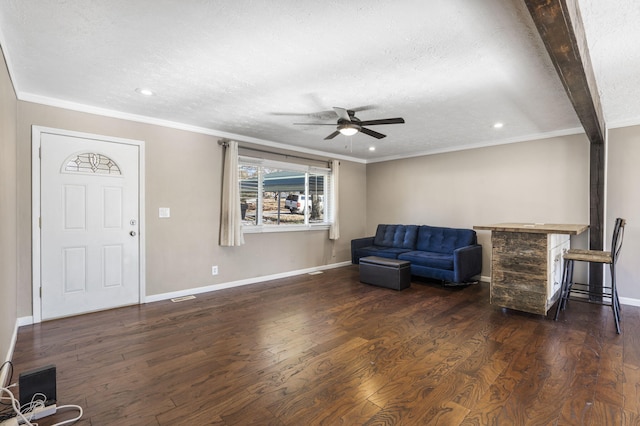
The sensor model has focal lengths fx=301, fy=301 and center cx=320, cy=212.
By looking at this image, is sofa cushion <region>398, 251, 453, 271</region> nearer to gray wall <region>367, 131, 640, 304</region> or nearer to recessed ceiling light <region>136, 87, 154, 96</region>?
gray wall <region>367, 131, 640, 304</region>

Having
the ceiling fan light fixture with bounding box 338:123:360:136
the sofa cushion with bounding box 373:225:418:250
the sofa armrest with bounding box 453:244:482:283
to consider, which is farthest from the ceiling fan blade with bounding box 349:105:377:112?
the sofa cushion with bounding box 373:225:418:250

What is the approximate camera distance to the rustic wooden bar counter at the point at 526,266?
3.20m

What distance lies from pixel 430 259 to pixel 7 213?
5020 millimetres

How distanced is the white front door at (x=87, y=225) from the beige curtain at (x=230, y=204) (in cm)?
114

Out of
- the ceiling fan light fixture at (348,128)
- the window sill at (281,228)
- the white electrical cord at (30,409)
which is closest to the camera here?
the white electrical cord at (30,409)

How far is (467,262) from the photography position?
4668 millimetres

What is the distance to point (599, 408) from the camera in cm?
185

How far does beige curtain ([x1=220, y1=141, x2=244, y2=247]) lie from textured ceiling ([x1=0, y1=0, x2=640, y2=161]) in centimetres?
65

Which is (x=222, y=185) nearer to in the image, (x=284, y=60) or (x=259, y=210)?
(x=259, y=210)

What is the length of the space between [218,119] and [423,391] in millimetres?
3756

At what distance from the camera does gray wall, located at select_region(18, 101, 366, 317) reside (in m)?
3.18

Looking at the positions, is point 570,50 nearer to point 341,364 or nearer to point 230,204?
point 341,364

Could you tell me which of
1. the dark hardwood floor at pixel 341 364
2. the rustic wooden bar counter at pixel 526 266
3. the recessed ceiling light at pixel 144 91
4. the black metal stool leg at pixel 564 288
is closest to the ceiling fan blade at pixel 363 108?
the rustic wooden bar counter at pixel 526 266

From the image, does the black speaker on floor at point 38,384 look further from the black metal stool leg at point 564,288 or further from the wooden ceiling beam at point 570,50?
the black metal stool leg at point 564,288
